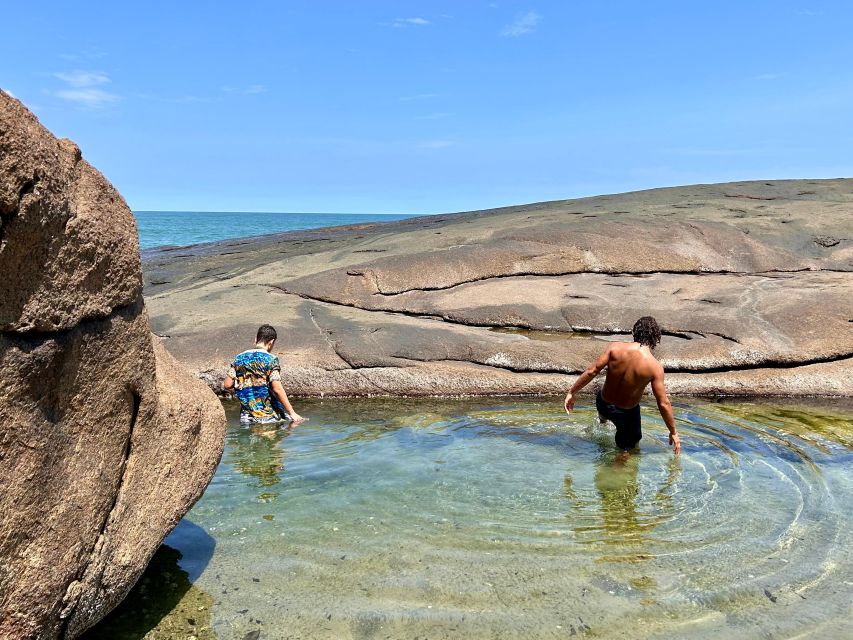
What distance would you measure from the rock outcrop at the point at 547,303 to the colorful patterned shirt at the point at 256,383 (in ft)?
5.11

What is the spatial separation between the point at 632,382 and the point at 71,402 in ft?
17.3

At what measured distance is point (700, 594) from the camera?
13.6 ft

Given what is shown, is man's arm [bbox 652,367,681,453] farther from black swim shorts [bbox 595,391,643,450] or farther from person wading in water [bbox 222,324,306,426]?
person wading in water [bbox 222,324,306,426]

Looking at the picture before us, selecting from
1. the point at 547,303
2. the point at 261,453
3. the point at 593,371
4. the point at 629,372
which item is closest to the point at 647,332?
the point at 629,372

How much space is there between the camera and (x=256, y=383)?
820cm

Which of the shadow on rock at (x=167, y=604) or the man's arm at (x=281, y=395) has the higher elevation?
the man's arm at (x=281, y=395)

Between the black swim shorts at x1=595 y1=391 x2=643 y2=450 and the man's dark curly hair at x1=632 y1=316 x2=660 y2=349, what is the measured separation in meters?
0.67

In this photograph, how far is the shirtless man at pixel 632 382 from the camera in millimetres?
6848

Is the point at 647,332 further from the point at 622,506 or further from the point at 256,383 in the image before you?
the point at 256,383

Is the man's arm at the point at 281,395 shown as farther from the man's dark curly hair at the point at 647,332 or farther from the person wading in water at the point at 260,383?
the man's dark curly hair at the point at 647,332

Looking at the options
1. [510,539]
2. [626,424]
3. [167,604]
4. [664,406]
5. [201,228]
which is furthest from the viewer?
[201,228]

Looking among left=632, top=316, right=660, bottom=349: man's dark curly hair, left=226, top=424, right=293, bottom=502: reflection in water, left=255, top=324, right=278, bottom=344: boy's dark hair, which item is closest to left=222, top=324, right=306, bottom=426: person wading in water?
left=255, top=324, right=278, bottom=344: boy's dark hair

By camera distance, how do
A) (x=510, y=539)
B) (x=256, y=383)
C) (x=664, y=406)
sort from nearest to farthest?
1. (x=510, y=539)
2. (x=664, y=406)
3. (x=256, y=383)

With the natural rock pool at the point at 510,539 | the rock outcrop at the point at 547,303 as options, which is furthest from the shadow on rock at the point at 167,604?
the rock outcrop at the point at 547,303
